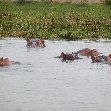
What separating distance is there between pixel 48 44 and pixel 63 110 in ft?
36.2

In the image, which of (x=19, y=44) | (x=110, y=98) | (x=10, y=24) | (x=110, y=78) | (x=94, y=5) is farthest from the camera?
(x=94, y=5)

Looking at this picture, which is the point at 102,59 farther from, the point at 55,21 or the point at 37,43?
the point at 55,21

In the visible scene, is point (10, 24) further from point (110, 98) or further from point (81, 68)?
point (110, 98)

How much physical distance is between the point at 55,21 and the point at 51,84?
629 inches

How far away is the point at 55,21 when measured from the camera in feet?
97.7

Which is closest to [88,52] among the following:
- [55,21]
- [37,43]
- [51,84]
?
[37,43]

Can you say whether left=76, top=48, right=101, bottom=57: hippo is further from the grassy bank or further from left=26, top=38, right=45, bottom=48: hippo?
the grassy bank

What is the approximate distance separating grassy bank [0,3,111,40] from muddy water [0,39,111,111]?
18.2ft

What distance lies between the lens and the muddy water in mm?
11883

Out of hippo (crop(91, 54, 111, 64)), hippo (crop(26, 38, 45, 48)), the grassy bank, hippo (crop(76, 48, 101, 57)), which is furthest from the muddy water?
the grassy bank

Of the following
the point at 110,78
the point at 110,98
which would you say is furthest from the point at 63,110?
the point at 110,78

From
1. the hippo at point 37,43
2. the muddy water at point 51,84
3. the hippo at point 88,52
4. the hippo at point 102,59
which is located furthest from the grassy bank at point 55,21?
the hippo at point 102,59

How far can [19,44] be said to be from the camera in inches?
865

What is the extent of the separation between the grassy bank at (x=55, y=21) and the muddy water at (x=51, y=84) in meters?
5.54
